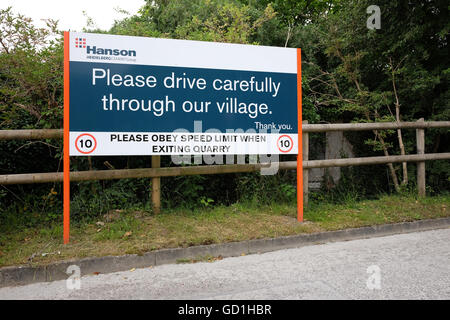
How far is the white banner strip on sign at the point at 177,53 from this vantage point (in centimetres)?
434

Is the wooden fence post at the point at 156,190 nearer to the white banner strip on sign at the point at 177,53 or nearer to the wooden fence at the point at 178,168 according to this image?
the wooden fence at the point at 178,168

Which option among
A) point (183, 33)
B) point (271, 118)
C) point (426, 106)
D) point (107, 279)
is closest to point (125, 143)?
point (107, 279)

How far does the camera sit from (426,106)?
8180 millimetres

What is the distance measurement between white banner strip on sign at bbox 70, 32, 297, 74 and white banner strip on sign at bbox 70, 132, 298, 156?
3.16 feet

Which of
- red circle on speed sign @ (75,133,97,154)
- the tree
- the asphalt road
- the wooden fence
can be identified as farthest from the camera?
the tree

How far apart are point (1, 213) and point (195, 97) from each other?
10.6ft

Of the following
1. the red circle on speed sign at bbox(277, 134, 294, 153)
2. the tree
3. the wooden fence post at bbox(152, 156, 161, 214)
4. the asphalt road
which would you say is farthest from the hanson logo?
the tree

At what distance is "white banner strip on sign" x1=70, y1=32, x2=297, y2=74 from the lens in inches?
171

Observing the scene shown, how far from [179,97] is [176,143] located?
649mm

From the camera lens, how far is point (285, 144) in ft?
17.1

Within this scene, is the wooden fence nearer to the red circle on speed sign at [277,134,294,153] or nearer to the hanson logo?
the red circle on speed sign at [277,134,294,153]

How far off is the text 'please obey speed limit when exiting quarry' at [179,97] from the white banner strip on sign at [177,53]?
0.04 ft

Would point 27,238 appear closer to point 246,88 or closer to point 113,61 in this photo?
point 113,61

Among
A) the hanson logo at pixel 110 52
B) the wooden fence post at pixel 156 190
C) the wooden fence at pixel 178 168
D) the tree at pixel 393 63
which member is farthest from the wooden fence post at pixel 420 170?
the hanson logo at pixel 110 52
